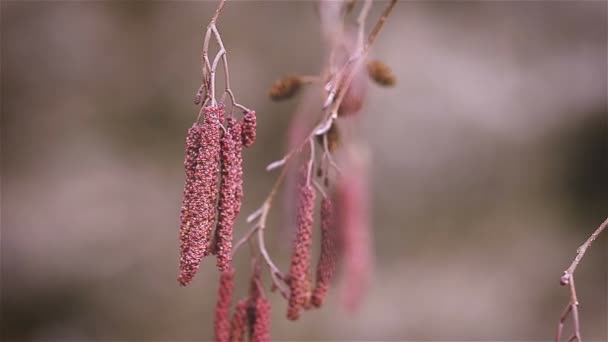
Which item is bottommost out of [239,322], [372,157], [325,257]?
[372,157]

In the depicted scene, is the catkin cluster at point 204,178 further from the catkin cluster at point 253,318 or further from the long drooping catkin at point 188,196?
the catkin cluster at point 253,318

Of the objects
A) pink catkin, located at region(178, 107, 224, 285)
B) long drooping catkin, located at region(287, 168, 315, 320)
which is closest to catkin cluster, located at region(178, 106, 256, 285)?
pink catkin, located at region(178, 107, 224, 285)

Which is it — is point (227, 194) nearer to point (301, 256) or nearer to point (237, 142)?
point (237, 142)

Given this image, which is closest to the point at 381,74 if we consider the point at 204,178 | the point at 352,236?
the point at 352,236

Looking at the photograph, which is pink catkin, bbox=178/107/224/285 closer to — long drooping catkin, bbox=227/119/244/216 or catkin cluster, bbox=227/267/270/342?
long drooping catkin, bbox=227/119/244/216

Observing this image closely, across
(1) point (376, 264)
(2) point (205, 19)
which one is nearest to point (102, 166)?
(2) point (205, 19)
